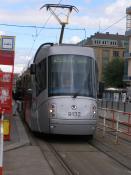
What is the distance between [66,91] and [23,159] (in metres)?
4.74

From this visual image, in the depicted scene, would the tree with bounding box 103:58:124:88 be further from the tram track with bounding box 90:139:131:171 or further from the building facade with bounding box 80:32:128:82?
the tram track with bounding box 90:139:131:171

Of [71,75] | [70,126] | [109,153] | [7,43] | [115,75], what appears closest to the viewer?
[109,153]

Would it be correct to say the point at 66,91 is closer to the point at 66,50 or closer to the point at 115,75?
the point at 66,50

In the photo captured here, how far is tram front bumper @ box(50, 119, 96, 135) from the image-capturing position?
660 inches

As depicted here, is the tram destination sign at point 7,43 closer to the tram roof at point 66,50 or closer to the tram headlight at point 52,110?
the tram roof at point 66,50

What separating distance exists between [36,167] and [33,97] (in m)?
7.96

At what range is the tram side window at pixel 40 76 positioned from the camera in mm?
17781

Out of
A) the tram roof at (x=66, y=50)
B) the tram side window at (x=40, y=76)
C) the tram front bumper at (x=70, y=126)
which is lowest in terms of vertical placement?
the tram front bumper at (x=70, y=126)

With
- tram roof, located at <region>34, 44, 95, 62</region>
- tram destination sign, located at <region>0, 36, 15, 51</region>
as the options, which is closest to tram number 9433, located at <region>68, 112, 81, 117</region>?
tram roof, located at <region>34, 44, 95, 62</region>

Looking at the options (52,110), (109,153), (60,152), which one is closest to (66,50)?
(52,110)

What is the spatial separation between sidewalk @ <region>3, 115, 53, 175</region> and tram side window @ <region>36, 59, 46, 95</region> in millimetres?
1889

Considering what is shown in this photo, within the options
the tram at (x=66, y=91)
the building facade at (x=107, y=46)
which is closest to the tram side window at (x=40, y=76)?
the tram at (x=66, y=91)

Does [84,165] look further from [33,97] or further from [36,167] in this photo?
[33,97]

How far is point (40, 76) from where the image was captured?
18.2 meters
